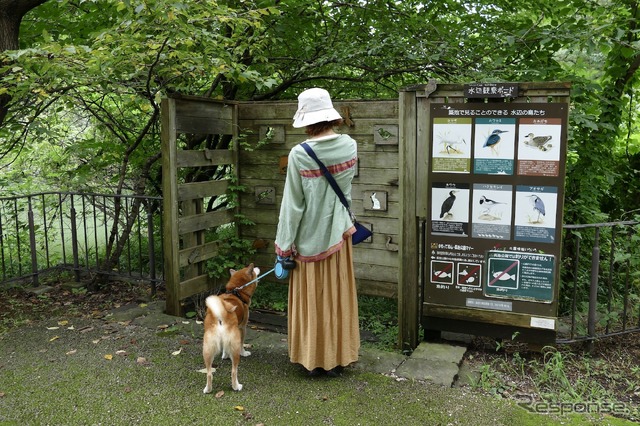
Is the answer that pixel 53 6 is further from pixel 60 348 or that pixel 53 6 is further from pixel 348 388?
pixel 348 388

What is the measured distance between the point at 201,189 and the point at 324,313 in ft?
7.54

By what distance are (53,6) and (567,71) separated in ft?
19.8

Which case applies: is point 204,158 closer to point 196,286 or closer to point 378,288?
point 196,286

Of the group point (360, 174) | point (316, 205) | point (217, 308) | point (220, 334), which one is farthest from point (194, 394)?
point (360, 174)

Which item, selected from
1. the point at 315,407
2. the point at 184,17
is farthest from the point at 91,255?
the point at 315,407

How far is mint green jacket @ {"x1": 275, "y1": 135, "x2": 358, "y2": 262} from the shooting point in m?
3.56

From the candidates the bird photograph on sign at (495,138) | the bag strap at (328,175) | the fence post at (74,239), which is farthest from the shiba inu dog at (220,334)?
the fence post at (74,239)

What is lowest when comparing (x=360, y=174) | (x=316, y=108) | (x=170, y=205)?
(x=170, y=205)

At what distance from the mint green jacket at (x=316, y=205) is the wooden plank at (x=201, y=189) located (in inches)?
71.3

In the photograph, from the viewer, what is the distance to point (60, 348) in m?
4.36

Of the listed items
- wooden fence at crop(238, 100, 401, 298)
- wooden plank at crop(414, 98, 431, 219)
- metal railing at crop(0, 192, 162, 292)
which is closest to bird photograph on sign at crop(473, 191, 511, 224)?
wooden plank at crop(414, 98, 431, 219)

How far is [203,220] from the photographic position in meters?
5.42

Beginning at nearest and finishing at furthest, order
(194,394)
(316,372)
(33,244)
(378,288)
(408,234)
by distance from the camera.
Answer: (194,394), (316,372), (408,234), (378,288), (33,244)

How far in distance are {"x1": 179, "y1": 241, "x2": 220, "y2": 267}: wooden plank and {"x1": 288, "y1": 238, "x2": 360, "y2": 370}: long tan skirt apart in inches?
69.2
